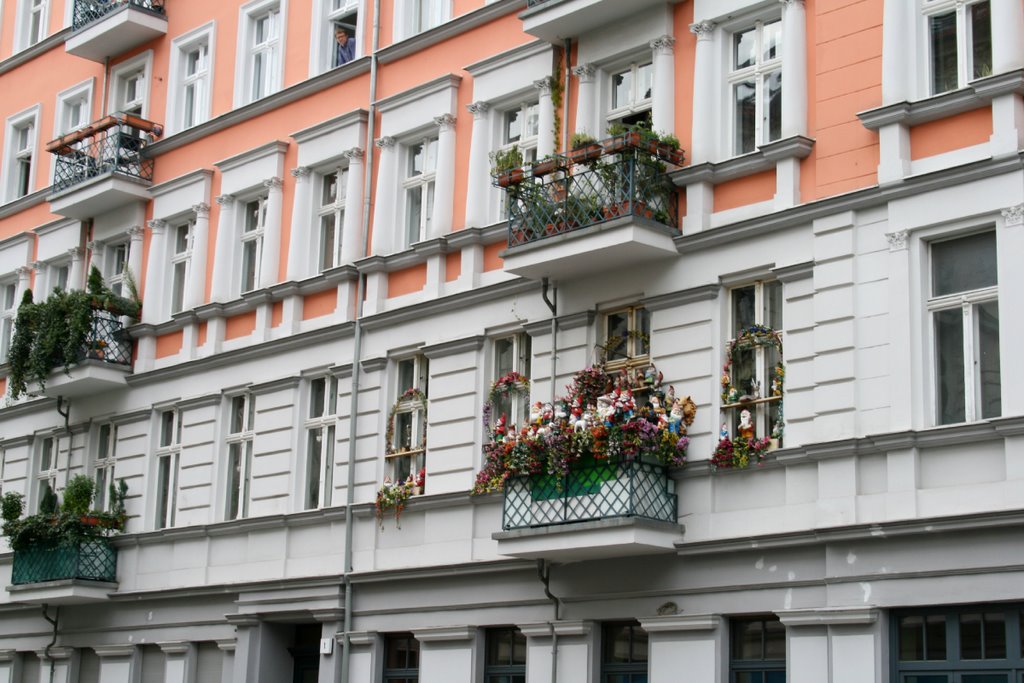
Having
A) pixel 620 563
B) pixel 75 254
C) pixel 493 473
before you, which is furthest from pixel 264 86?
pixel 620 563

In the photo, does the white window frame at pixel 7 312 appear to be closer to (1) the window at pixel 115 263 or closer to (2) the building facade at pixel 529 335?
(2) the building facade at pixel 529 335

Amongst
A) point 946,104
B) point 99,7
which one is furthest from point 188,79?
point 946,104

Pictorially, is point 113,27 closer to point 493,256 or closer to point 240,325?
point 240,325

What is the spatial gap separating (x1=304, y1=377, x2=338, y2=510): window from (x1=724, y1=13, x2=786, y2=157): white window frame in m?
8.03

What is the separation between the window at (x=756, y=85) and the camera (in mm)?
20359

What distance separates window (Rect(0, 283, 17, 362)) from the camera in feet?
111

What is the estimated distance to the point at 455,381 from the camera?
23516mm

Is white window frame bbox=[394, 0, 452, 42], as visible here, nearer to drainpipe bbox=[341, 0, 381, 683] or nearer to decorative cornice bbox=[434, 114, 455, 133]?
drainpipe bbox=[341, 0, 381, 683]

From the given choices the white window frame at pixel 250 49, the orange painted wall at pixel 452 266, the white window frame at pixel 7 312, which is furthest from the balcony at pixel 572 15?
the white window frame at pixel 7 312

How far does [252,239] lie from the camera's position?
28.1 m

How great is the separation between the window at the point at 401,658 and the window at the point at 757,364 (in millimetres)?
6374

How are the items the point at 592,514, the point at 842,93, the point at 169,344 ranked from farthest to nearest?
1. the point at 169,344
2. the point at 592,514
3. the point at 842,93

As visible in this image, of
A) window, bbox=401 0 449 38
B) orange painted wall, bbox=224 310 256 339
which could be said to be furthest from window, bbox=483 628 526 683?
window, bbox=401 0 449 38

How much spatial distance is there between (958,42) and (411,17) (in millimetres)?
10298
